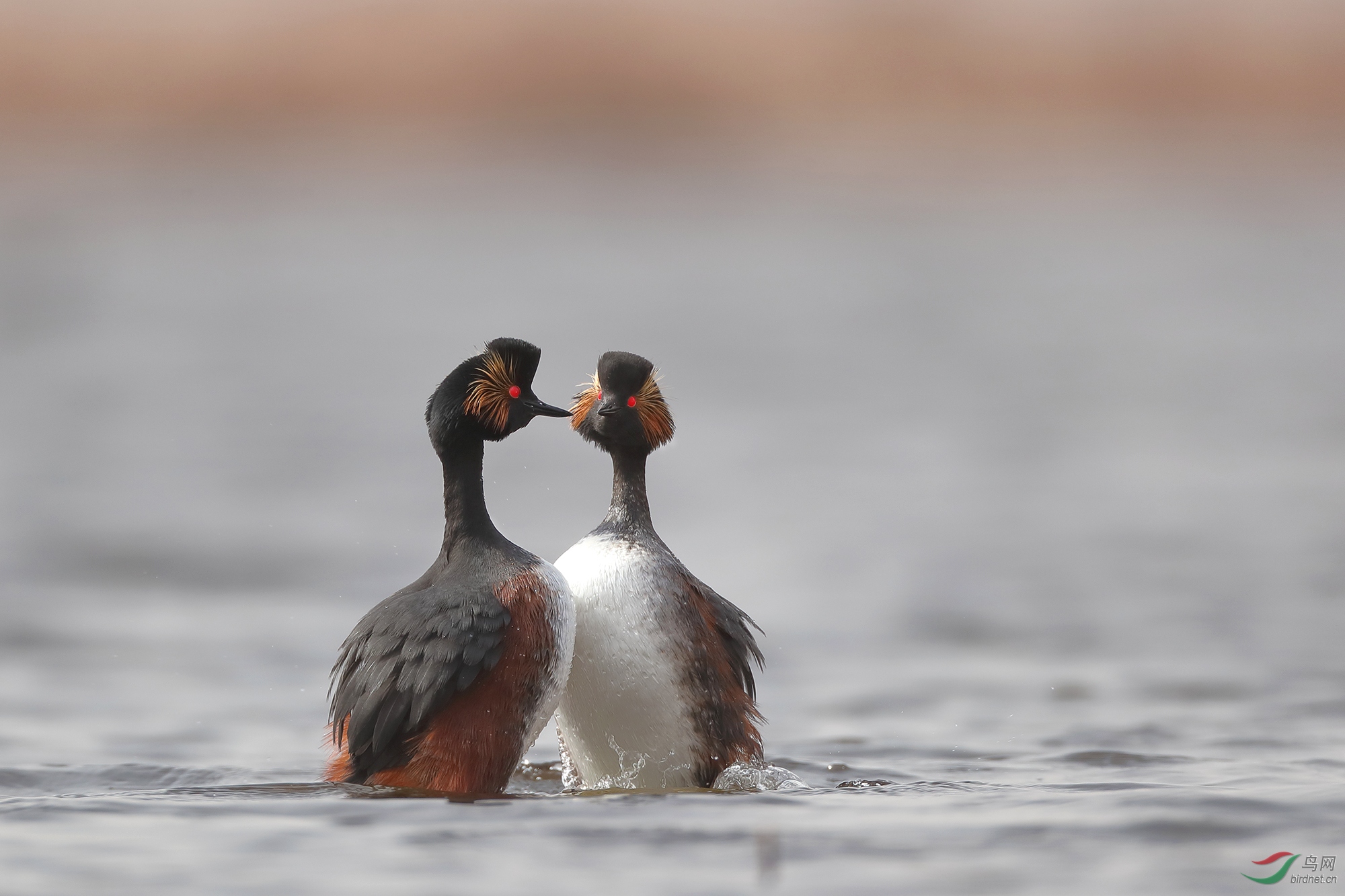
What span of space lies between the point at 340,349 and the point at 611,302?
24.3ft

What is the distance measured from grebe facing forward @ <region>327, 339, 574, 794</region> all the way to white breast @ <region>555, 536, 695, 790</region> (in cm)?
27

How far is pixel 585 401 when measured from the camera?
909 cm

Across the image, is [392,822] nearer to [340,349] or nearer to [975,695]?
[975,695]

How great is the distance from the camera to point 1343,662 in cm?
1269

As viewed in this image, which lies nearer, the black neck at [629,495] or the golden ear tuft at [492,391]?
the golden ear tuft at [492,391]

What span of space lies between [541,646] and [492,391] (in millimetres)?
1291

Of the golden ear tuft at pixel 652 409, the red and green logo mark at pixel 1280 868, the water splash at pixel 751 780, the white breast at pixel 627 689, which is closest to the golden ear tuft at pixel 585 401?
the golden ear tuft at pixel 652 409

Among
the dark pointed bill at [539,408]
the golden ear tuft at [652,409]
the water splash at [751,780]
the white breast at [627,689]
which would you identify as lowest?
the water splash at [751,780]

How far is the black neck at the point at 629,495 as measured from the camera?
8.96 m

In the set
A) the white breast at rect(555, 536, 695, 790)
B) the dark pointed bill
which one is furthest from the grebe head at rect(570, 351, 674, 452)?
the white breast at rect(555, 536, 695, 790)

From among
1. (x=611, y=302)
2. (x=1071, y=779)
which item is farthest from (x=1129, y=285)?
(x=1071, y=779)

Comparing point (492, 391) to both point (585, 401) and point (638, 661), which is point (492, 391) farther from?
point (638, 661)

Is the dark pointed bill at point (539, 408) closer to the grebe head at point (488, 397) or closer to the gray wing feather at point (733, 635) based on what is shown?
the grebe head at point (488, 397)

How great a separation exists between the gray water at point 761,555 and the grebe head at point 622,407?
1.84 metres
